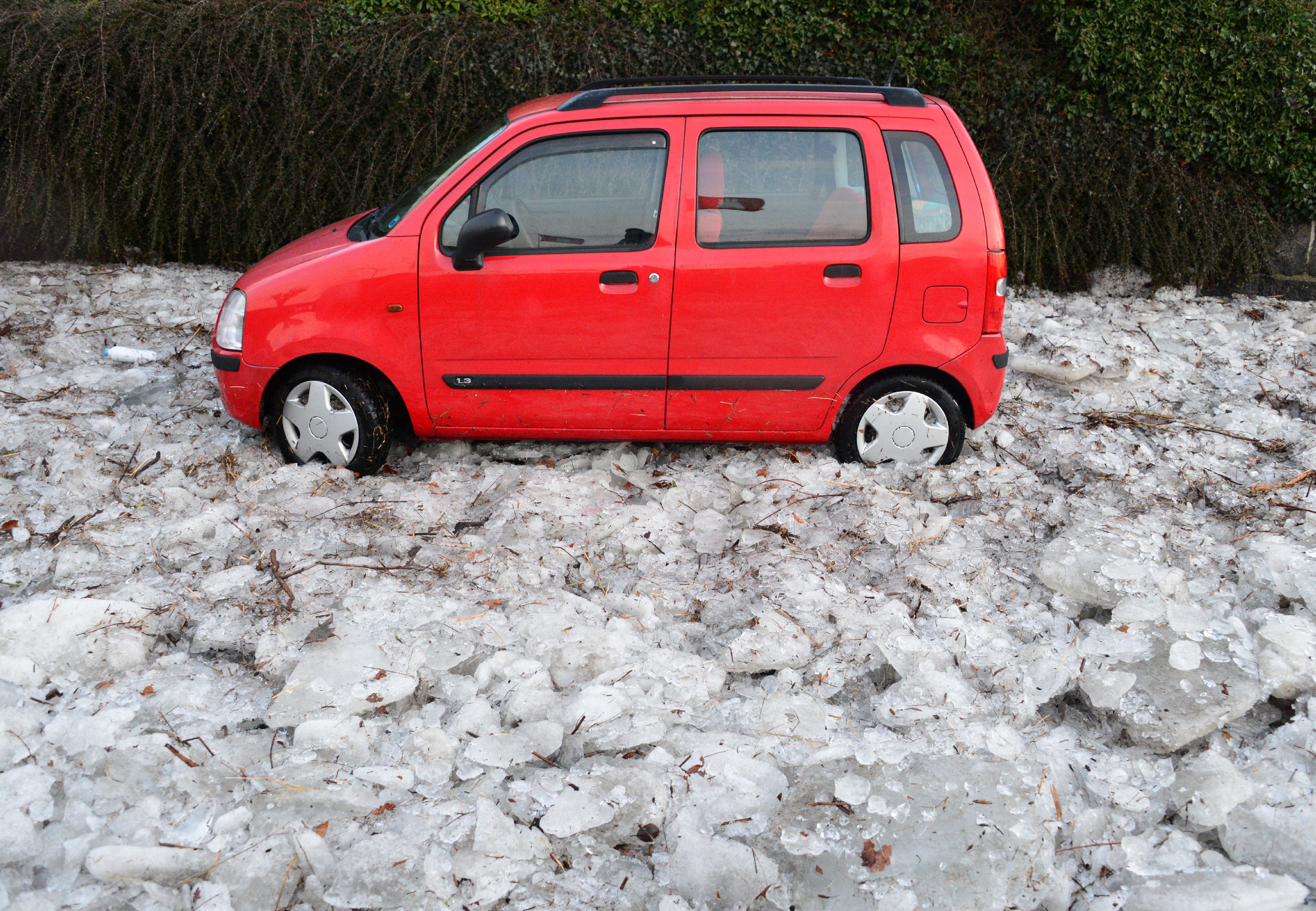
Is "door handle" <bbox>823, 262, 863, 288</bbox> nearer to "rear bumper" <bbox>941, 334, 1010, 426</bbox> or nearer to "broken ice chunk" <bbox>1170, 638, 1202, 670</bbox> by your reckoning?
"rear bumper" <bbox>941, 334, 1010, 426</bbox>

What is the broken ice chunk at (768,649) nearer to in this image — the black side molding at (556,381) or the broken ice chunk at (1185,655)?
the broken ice chunk at (1185,655)

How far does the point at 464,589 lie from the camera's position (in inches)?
122

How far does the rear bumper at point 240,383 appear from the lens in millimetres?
3871

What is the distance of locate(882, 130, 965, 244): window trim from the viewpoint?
3.68 metres

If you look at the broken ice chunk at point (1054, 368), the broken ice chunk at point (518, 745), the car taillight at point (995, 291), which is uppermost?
the car taillight at point (995, 291)

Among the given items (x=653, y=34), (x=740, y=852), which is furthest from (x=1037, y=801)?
(x=653, y=34)

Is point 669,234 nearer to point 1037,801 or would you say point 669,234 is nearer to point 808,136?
point 808,136

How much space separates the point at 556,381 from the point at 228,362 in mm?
1428

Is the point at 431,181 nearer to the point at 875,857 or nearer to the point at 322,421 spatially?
the point at 322,421

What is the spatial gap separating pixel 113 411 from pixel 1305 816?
497cm

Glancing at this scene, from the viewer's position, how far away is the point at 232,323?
3.85 metres

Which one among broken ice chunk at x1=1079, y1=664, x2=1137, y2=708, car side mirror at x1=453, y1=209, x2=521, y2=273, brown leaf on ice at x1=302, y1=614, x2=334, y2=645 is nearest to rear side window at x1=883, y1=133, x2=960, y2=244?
car side mirror at x1=453, y1=209, x2=521, y2=273

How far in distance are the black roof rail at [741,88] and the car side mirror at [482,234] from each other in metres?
0.57

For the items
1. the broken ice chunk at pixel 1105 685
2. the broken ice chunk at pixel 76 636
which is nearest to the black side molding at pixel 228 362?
the broken ice chunk at pixel 76 636
